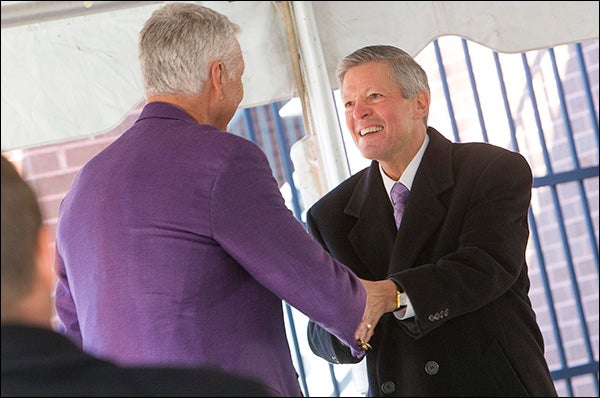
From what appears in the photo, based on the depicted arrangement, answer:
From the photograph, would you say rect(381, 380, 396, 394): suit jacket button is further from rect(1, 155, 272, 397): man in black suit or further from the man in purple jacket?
rect(1, 155, 272, 397): man in black suit

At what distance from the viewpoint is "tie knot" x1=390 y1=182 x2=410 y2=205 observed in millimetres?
2943

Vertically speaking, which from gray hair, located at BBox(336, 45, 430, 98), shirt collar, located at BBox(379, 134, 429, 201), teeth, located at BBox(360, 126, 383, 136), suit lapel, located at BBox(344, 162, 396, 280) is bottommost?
suit lapel, located at BBox(344, 162, 396, 280)

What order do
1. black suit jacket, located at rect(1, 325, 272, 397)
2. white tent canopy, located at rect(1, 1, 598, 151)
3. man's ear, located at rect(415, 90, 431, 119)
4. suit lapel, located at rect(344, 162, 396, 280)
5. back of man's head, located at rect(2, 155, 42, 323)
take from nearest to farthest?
1. black suit jacket, located at rect(1, 325, 272, 397)
2. back of man's head, located at rect(2, 155, 42, 323)
3. suit lapel, located at rect(344, 162, 396, 280)
4. man's ear, located at rect(415, 90, 431, 119)
5. white tent canopy, located at rect(1, 1, 598, 151)

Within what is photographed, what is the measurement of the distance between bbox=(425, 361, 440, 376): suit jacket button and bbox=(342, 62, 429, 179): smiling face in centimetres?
53

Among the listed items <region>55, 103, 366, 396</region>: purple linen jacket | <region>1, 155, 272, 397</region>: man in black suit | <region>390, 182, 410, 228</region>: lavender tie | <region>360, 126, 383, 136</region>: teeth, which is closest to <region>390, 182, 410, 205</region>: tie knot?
<region>390, 182, 410, 228</region>: lavender tie

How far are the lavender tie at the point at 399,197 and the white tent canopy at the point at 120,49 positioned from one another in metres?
1.22

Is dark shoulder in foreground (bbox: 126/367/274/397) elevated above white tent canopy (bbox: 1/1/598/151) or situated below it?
below

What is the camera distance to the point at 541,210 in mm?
6352

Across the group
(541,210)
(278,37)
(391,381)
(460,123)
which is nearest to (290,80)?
(278,37)

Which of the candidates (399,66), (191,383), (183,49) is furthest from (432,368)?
(191,383)

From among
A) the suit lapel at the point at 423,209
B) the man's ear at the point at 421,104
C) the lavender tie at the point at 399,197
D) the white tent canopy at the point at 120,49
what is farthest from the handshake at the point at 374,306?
the white tent canopy at the point at 120,49

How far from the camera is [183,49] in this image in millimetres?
2541

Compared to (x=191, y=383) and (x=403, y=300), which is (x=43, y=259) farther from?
(x=403, y=300)

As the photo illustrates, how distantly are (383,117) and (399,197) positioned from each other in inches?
8.5
